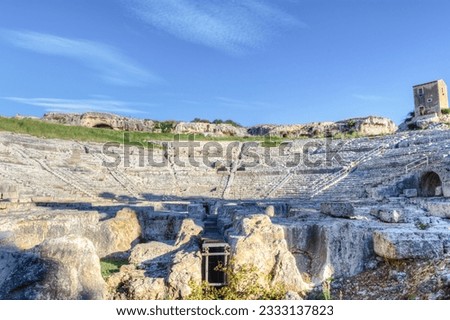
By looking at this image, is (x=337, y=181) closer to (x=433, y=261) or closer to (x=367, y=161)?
(x=367, y=161)

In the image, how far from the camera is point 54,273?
193 inches

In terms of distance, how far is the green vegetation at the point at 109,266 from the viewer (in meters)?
9.70

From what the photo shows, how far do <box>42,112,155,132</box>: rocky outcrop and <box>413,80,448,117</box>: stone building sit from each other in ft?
107

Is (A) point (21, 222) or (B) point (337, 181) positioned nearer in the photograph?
(A) point (21, 222)

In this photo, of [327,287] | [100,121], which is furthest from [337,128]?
[327,287]

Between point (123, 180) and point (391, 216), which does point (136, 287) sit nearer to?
point (391, 216)

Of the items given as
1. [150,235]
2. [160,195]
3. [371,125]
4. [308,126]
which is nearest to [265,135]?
[308,126]

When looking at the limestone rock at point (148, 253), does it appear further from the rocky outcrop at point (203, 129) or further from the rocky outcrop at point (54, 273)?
the rocky outcrop at point (203, 129)

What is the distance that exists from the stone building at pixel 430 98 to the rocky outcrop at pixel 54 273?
151 feet

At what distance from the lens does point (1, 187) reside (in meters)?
21.1

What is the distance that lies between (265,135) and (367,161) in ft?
74.1

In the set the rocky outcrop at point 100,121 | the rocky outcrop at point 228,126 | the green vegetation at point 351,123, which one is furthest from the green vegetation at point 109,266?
the green vegetation at point 351,123

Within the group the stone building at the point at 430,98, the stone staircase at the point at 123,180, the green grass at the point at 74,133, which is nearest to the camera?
the stone staircase at the point at 123,180

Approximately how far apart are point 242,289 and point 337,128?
43.1 metres
